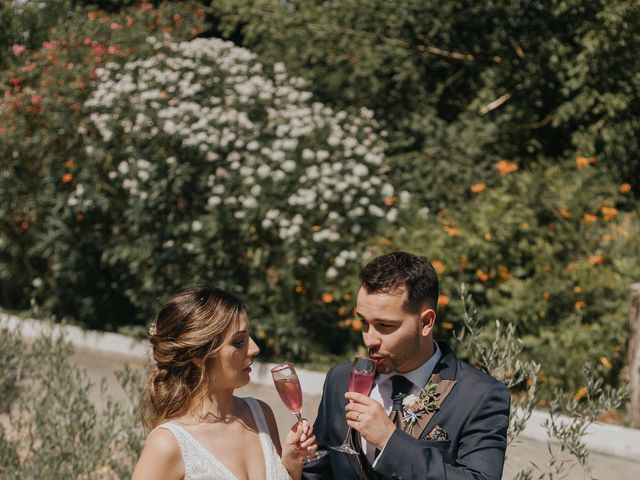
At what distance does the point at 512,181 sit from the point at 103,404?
3964mm

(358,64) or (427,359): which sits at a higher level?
(427,359)

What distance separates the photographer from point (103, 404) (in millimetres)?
7023

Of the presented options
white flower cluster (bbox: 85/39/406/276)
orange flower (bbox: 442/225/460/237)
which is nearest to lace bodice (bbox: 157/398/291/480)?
white flower cluster (bbox: 85/39/406/276)

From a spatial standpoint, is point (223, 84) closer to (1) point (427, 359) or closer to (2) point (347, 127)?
(2) point (347, 127)

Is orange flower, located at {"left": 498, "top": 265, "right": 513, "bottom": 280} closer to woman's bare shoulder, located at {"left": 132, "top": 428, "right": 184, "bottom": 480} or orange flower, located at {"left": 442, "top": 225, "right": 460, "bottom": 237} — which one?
orange flower, located at {"left": 442, "top": 225, "right": 460, "bottom": 237}

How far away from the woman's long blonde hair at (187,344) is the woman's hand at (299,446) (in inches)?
11.9

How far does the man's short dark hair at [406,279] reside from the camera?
250 centimetres

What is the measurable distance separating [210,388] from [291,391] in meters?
0.26

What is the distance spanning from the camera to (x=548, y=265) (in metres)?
7.24

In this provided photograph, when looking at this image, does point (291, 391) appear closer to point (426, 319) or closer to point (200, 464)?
point (200, 464)

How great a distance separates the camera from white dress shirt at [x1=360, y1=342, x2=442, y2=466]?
2.56m

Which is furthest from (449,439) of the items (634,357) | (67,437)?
(634,357)

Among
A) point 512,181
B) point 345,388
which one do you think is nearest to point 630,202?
point 512,181

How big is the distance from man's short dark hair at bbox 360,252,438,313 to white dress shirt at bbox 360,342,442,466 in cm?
17
